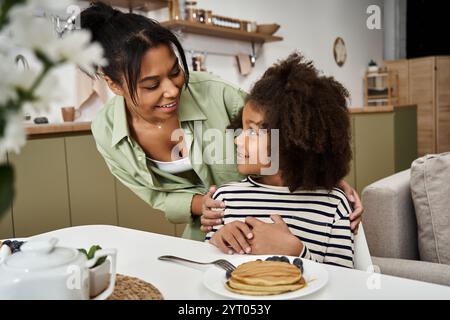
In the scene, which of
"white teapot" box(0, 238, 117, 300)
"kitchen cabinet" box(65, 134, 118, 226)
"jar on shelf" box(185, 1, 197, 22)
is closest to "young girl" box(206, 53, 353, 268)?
"white teapot" box(0, 238, 117, 300)

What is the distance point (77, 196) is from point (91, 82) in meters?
0.92

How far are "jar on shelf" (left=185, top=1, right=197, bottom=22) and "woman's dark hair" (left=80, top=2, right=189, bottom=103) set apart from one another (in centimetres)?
247

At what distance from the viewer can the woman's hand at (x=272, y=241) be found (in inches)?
41.1

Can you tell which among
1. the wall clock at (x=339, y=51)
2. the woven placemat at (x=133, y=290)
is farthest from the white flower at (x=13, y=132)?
the wall clock at (x=339, y=51)

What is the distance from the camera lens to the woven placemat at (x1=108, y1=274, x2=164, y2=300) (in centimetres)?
75

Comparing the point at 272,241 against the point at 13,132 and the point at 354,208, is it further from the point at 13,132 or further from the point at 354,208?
the point at 13,132

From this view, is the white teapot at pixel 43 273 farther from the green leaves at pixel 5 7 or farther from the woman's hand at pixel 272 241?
the woman's hand at pixel 272 241

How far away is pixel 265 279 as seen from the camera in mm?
747

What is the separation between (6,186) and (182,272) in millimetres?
600

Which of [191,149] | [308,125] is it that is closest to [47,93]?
[308,125]

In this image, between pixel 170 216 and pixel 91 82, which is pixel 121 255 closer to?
pixel 170 216

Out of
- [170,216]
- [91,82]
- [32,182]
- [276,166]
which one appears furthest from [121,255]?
[91,82]

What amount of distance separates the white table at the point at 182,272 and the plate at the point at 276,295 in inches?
0.6
